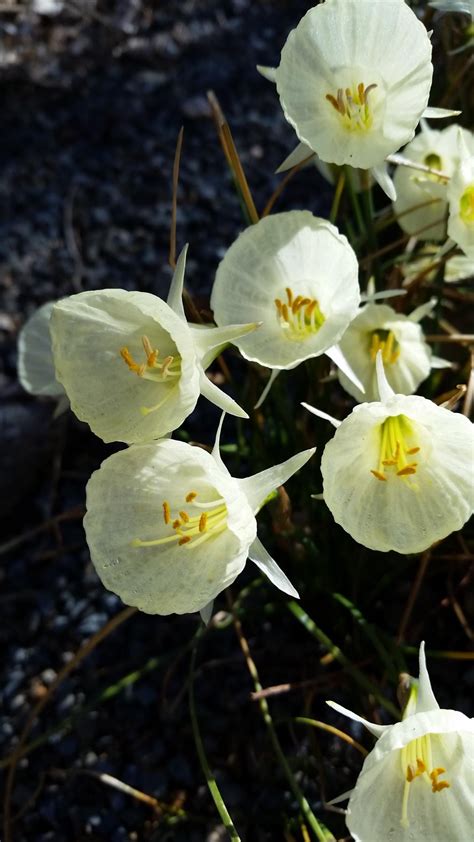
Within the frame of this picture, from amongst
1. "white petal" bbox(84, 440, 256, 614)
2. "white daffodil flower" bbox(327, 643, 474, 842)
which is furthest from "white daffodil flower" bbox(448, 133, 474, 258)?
"white daffodil flower" bbox(327, 643, 474, 842)

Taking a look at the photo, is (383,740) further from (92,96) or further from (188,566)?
(92,96)

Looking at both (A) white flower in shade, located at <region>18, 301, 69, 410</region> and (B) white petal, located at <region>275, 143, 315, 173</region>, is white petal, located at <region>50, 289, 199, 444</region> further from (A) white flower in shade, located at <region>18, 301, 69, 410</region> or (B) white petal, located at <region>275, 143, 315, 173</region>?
(A) white flower in shade, located at <region>18, 301, 69, 410</region>

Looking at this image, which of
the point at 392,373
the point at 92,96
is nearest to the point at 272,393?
the point at 392,373

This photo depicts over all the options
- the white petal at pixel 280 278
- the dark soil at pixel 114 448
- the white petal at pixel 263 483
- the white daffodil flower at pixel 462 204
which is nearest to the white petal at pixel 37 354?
the dark soil at pixel 114 448

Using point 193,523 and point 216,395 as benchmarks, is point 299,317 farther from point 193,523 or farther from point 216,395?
point 193,523

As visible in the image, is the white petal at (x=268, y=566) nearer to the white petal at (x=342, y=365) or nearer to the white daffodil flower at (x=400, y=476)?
the white daffodil flower at (x=400, y=476)
